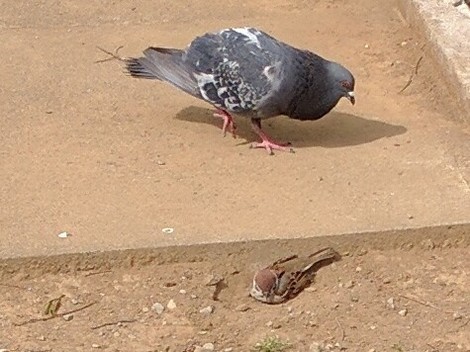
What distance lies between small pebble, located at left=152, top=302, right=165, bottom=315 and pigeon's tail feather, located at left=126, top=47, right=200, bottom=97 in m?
1.54

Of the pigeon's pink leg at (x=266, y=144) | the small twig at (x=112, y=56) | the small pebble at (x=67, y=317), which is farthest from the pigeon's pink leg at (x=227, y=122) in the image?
the small pebble at (x=67, y=317)

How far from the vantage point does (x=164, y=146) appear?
5.46 m

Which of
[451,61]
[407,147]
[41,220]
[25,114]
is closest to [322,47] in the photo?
[451,61]

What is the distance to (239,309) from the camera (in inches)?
172

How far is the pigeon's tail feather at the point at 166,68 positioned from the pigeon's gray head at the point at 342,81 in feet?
2.31

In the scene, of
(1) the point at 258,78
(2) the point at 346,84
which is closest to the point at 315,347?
(1) the point at 258,78

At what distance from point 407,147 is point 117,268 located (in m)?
1.74

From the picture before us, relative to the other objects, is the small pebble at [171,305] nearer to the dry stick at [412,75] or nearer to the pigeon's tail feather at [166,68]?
the pigeon's tail feather at [166,68]

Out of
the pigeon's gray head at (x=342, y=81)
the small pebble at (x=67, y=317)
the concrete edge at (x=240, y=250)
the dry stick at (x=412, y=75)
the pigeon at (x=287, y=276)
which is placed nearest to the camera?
the small pebble at (x=67, y=317)

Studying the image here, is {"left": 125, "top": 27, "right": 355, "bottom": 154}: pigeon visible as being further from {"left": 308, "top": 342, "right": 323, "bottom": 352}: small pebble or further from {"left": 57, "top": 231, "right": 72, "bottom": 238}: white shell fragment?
{"left": 308, "top": 342, "right": 323, "bottom": 352}: small pebble

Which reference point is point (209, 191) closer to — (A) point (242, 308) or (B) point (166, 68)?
(A) point (242, 308)

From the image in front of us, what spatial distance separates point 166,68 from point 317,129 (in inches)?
34.5

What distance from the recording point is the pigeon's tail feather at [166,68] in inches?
221

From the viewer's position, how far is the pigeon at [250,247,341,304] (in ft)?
14.4
